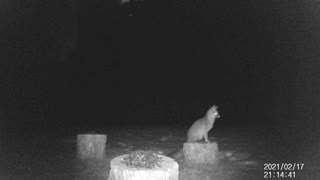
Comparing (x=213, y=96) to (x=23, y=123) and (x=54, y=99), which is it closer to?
(x=54, y=99)

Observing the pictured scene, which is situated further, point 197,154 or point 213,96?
point 213,96

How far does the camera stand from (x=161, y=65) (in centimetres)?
2083

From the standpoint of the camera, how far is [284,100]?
712 inches

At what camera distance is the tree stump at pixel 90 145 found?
7.12m

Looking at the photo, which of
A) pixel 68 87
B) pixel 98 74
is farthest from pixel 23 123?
pixel 98 74

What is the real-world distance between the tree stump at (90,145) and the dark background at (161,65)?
22.9 feet

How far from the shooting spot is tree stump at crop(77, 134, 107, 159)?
712cm

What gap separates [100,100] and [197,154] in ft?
42.6

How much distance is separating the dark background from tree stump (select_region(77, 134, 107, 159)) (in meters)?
6.99

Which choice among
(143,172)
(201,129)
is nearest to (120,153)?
(201,129)

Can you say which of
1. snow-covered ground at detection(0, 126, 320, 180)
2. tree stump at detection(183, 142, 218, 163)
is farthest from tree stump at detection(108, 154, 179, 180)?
tree stump at detection(183, 142, 218, 163)

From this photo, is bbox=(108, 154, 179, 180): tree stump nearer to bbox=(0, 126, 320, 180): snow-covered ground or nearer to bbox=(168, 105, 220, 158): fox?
bbox=(0, 126, 320, 180): snow-covered ground

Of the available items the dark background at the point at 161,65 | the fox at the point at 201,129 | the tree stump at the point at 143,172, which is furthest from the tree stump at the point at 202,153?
the dark background at the point at 161,65

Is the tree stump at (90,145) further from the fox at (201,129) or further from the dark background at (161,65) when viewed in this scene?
A: the dark background at (161,65)
